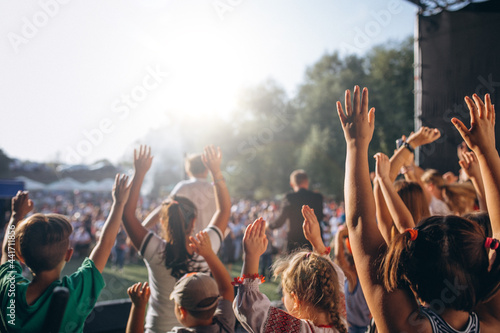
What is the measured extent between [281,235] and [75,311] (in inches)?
327

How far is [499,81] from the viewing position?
15.0 ft

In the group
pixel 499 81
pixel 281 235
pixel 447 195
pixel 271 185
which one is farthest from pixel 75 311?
pixel 271 185

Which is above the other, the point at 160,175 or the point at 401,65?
the point at 401,65

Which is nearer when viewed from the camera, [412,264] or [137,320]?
[412,264]

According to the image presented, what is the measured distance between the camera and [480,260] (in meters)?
1.04

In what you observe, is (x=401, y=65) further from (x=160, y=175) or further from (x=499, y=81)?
(x=160, y=175)

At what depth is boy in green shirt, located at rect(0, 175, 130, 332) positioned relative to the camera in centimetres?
136

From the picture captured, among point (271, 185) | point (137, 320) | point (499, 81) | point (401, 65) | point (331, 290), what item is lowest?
point (271, 185)

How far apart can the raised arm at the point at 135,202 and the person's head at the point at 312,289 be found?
98 cm

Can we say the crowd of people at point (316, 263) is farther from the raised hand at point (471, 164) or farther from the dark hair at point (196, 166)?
the dark hair at point (196, 166)

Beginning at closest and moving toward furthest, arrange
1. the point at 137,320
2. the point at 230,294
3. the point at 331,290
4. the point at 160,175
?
the point at 331,290
the point at 137,320
the point at 230,294
the point at 160,175

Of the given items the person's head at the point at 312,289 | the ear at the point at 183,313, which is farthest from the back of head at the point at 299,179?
the ear at the point at 183,313

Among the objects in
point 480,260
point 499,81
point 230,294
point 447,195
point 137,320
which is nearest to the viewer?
point 480,260

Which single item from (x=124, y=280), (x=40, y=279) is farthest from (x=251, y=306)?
(x=124, y=280)
